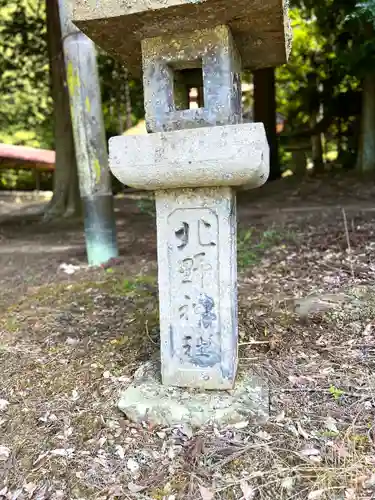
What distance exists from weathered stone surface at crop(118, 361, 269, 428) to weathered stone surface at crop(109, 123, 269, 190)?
3.63 ft

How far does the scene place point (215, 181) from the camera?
2170 mm

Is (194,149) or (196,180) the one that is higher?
(194,149)

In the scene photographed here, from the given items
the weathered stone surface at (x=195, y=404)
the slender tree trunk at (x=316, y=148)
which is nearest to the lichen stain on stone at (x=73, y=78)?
the weathered stone surface at (x=195, y=404)

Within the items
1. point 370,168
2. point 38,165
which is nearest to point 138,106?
point 38,165

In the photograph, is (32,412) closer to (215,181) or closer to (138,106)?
(215,181)

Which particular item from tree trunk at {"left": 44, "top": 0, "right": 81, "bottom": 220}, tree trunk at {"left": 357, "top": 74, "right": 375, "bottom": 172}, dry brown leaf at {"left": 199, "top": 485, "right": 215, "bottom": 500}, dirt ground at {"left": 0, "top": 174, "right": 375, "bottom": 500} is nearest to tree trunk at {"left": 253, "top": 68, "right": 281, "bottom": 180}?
tree trunk at {"left": 357, "top": 74, "right": 375, "bottom": 172}

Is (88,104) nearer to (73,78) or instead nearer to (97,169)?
(73,78)

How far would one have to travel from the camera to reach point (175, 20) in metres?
2.10

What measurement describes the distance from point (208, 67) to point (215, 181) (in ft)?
1.89

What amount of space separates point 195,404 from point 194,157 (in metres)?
1.26

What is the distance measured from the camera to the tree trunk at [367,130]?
8961 millimetres

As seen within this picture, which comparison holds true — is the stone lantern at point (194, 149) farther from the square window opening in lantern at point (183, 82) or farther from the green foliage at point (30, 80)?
the green foliage at point (30, 80)

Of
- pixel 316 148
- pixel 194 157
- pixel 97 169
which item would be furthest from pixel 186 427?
pixel 316 148

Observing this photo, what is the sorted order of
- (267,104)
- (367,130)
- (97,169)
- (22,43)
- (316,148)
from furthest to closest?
1. (316,148)
2. (267,104)
3. (22,43)
4. (367,130)
5. (97,169)
